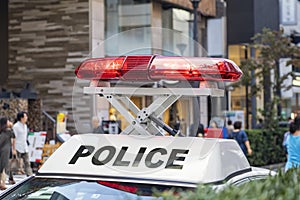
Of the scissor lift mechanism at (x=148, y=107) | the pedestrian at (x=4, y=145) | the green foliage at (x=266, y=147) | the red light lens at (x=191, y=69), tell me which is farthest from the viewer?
the green foliage at (x=266, y=147)

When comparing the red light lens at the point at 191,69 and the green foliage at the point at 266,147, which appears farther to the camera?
the green foliage at the point at 266,147

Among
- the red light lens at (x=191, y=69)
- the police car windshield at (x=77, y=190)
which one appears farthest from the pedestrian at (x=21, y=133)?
the red light lens at (x=191, y=69)

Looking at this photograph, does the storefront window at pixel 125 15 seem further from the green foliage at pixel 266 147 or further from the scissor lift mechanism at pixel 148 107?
the scissor lift mechanism at pixel 148 107

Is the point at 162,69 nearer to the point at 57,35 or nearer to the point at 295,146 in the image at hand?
the point at 295,146

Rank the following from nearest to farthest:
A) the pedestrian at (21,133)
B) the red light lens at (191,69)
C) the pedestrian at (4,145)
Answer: the red light lens at (191,69), the pedestrian at (4,145), the pedestrian at (21,133)

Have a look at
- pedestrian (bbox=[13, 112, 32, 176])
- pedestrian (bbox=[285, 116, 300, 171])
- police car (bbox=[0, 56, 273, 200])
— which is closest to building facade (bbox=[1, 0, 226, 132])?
pedestrian (bbox=[13, 112, 32, 176])

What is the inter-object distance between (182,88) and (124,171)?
81 centimetres

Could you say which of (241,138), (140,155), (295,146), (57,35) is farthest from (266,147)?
(140,155)

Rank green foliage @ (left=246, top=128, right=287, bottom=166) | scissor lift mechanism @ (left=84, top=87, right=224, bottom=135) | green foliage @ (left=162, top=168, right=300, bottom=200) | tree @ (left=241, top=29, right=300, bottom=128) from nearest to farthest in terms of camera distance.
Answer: green foliage @ (left=162, top=168, right=300, bottom=200) < scissor lift mechanism @ (left=84, top=87, right=224, bottom=135) < green foliage @ (left=246, top=128, right=287, bottom=166) < tree @ (left=241, top=29, right=300, bottom=128)

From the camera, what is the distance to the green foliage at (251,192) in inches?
114

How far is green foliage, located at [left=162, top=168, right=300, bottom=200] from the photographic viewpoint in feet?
9.52

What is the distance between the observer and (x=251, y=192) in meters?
3.03

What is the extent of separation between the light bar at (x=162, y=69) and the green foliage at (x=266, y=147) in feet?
48.3

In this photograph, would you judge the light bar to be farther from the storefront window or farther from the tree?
the storefront window
